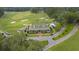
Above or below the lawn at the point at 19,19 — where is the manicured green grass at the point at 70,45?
below

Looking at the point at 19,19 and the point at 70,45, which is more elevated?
the point at 19,19

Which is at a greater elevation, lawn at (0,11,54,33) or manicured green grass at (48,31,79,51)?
lawn at (0,11,54,33)
